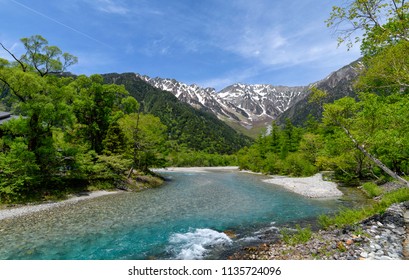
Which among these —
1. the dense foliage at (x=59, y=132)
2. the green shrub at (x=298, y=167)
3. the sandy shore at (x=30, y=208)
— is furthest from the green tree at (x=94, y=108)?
the green shrub at (x=298, y=167)

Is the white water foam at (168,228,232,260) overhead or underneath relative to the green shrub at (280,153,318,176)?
overhead

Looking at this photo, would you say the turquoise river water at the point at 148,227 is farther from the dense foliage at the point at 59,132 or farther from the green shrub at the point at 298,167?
the green shrub at the point at 298,167

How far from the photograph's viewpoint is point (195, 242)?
528 inches

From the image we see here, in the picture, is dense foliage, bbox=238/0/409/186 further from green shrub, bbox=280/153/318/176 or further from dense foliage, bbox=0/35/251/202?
dense foliage, bbox=0/35/251/202

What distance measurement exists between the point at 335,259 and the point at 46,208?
22.7 meters

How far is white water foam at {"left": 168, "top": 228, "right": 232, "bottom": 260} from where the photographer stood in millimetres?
11766

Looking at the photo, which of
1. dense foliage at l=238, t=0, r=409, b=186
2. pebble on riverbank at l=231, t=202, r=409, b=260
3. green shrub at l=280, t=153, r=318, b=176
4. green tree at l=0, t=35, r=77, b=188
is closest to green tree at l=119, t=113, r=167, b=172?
green tree at l=0, t=35, r=77, b=188

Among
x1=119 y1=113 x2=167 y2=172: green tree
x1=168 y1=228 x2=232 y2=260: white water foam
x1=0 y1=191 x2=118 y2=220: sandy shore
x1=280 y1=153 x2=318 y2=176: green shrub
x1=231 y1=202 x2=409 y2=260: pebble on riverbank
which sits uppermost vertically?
x1=119 y1=113 x2=167 y2=172: green tree

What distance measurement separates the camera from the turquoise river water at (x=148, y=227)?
12.2 meters

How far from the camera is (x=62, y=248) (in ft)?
41.5

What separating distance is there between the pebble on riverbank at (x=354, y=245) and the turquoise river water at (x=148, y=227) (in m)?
2.31

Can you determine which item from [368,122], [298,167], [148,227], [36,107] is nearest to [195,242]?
[148,227]

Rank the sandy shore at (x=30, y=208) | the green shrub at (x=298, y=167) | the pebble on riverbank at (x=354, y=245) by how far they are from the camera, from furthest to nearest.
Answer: the green shrub at (x=298, y=167), the sandy shore at (x=30, y=208), the pebble on riverbank at (x=354, y=245)

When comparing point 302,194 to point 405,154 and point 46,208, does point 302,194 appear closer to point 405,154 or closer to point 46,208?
point 405,154
